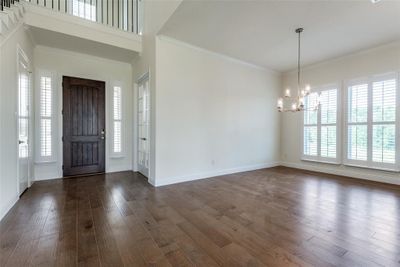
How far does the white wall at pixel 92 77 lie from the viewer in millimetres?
4488

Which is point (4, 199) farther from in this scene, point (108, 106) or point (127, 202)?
point (108, 106)

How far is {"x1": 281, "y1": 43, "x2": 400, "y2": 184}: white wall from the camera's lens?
4387 mm

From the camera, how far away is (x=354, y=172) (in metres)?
4.86

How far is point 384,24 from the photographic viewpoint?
3.56 m

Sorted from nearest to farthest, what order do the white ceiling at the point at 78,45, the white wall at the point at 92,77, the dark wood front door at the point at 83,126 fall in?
the white ceiling at the point at 78,45
the white wall at the point at 92,77
the dark wood front door at the point at 83,126

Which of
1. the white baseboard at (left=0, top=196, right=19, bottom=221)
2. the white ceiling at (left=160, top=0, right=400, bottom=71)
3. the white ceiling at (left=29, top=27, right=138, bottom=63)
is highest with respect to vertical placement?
the white ceiling at (left=160, top=0, right=400, bottom=71)

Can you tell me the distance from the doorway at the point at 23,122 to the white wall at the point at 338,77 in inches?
262

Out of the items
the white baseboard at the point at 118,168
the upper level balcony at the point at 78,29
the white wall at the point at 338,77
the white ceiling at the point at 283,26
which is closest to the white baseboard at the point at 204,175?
the white wall at the point at 338,77

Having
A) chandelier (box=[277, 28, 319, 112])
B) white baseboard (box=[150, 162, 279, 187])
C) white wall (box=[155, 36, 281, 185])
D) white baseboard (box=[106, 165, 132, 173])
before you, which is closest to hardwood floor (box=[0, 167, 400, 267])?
white baseboard (box=[150, 162, 279, 187])

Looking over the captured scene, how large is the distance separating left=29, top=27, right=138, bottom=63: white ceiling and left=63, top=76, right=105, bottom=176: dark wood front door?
2.31ft

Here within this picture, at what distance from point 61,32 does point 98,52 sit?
955 mm

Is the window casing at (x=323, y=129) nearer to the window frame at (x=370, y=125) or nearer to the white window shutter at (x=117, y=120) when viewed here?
→ the window frame at (x=370, y=125)

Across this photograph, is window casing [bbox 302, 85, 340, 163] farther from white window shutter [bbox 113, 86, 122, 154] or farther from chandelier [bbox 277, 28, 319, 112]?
white window shutter [bbox 113, 86, 122, 154]

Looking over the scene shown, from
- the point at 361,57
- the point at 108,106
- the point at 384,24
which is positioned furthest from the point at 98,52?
the point at 361,57
